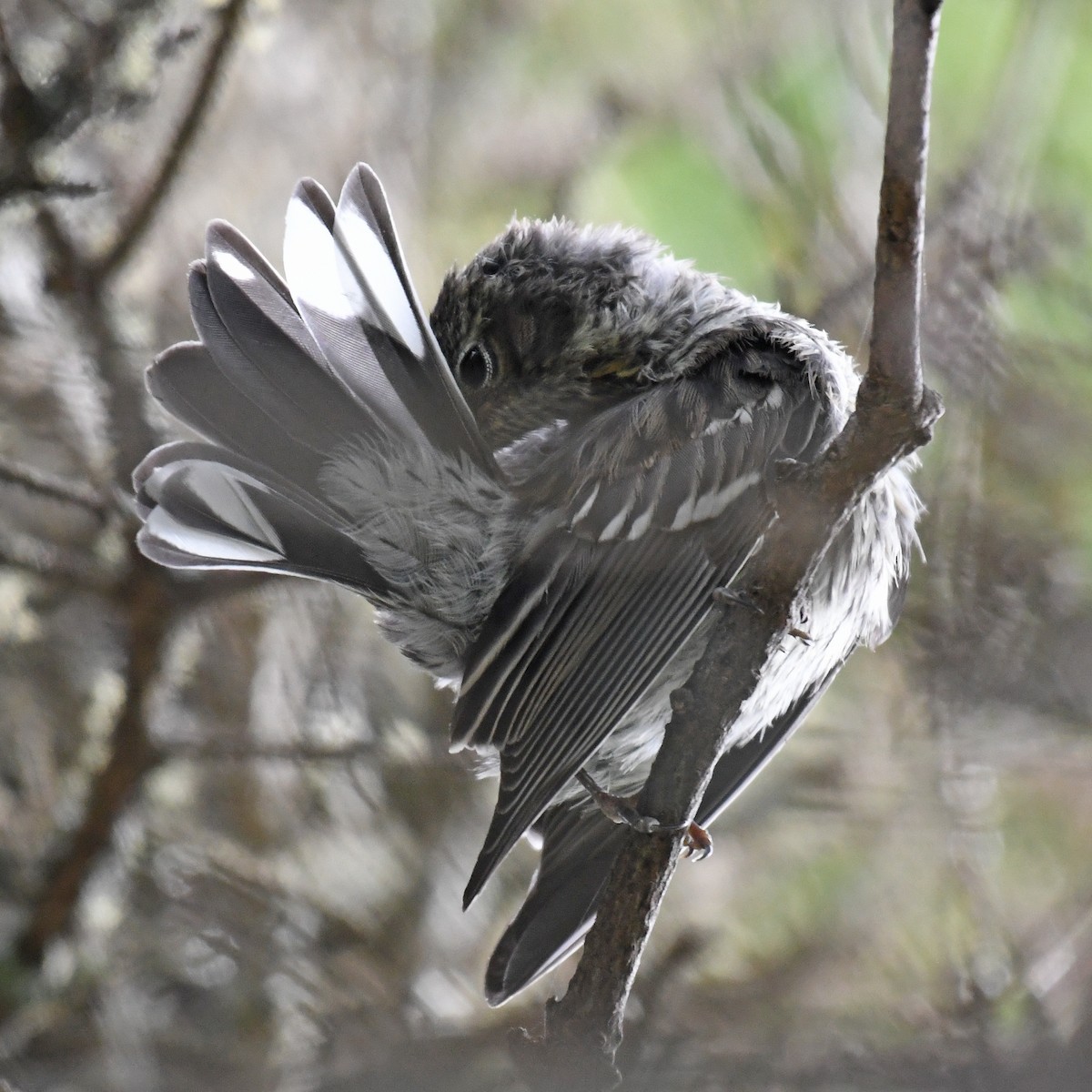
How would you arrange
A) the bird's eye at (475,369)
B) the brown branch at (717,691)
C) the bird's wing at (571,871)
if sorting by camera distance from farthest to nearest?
the bird's eye at (475,369), the bird's wing at (571,871), the brown branch at (717,691)

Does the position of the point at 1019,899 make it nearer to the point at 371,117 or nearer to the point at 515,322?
the point at 515,322

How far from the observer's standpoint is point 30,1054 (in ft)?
10.0

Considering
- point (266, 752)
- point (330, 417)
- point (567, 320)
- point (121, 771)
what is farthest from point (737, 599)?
point (121, 771)

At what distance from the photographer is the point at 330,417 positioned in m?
2.39

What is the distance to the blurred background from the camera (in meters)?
2.52

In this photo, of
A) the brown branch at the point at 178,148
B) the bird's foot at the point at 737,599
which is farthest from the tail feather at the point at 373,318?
the bird's foot at the point at 737,599

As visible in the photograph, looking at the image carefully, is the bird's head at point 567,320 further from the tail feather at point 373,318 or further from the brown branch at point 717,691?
the brown branch at point 717,691

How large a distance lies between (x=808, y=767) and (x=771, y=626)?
1.89 metres

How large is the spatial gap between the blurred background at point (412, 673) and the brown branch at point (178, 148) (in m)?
0.01

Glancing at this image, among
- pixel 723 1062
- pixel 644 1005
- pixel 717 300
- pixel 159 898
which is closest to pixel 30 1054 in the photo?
pixel 159 898

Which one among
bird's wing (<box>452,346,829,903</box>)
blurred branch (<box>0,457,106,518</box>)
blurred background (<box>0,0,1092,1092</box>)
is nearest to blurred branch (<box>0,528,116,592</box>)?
blurred background (<box>0,0,1092,1092</box>)

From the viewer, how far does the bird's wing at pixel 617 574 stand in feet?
7.30

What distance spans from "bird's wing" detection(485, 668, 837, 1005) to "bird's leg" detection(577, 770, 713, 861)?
15 centimetres

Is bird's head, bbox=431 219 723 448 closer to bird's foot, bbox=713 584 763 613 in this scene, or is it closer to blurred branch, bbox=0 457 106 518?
bird's foot, bbox=713 584 763 613
